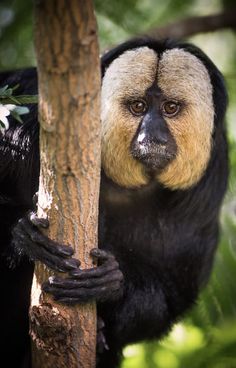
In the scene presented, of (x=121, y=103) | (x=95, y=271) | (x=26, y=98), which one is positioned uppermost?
(x=121, y=103)

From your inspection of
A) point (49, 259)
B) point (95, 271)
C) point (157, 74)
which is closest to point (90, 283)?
point (95, 271)

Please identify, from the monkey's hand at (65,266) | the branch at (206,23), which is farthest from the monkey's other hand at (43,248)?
the branch at (206,23)

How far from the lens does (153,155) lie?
14.0ft

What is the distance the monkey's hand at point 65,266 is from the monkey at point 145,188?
0.05 feet

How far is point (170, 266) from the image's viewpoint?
512 cm

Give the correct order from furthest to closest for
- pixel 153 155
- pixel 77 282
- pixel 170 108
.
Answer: pixel 170 108 < pixel 153 155 < pixel 77 282

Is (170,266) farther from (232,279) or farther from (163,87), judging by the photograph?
(163,87)

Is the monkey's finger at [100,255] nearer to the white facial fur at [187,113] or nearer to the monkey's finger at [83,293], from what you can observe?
the monkey's finger at [83,293]

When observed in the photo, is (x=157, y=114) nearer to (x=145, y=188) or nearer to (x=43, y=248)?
(x=145, y=188)

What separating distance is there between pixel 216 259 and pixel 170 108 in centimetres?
162

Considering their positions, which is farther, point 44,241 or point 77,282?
point 77,282

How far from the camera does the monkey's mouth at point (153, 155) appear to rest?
13.9 ft

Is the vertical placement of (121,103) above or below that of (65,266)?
above

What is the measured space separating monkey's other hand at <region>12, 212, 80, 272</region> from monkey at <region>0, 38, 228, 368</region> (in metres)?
0.08
